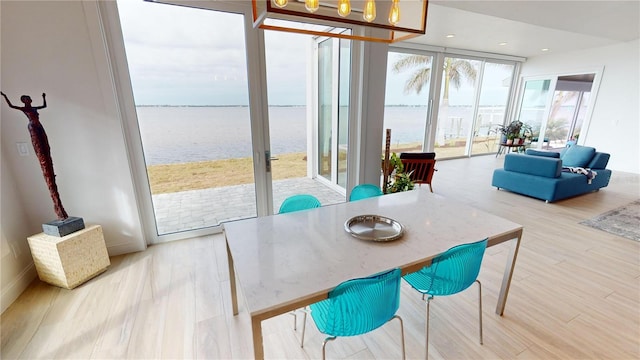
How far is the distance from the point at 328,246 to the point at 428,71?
21.5ft

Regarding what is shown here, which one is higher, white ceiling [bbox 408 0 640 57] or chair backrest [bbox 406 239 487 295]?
white ceiling [bbox 408 0 640 57]

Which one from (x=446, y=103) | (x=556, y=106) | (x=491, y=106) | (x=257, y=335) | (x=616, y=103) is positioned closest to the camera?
(x=257, y=335)

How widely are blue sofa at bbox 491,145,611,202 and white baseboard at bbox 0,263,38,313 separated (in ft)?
20.8

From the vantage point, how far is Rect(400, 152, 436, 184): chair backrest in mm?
4230

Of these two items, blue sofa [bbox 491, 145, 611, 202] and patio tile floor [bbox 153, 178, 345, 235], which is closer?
patio tile floor [bbox 153, 178, 345, 235]

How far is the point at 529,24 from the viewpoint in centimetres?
437

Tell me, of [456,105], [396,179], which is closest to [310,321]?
[396,179]

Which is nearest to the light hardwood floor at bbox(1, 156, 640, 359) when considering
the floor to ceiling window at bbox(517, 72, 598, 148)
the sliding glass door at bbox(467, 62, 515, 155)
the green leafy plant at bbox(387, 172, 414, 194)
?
the green leafy plant at bbox(387, 172, 414, 194)

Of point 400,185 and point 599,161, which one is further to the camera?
point 599,161

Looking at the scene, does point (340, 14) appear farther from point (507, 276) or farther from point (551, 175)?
point (551, 175)

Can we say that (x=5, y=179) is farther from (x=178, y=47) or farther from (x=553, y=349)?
(x=553, y=349)

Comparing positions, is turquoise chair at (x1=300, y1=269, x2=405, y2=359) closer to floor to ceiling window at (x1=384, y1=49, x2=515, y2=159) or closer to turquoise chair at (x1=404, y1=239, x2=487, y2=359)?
turquoise chair at (x1=404, y1=239, x2=487, y2=359)

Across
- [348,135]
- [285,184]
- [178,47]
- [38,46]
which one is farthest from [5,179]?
[348,135]

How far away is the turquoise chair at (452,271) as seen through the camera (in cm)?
133
